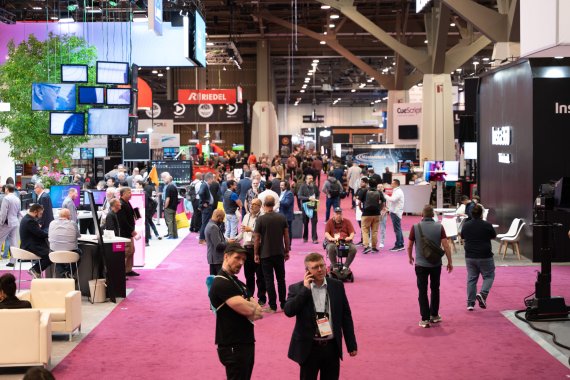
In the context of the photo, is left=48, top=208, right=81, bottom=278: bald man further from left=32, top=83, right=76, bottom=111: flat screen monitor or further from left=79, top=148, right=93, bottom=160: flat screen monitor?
left=79, top=148, right=93, bottom=160: flat screen monitor

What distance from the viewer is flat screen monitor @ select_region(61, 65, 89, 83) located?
68.6 ft

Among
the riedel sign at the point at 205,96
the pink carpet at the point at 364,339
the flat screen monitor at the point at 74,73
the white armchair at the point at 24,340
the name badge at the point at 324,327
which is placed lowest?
the pink carpet at the point at 364,339

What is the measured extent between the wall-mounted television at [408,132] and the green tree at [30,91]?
41.9 ft

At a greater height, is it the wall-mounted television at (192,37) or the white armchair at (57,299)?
the wall-mounted television at (192,37)

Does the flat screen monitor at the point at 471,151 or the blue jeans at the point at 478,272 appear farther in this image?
the flat screen monitor at the point at 471,151

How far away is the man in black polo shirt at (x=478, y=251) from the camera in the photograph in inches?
446

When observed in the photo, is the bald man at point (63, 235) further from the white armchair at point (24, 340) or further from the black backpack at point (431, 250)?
the black backpack at point (431, 250)

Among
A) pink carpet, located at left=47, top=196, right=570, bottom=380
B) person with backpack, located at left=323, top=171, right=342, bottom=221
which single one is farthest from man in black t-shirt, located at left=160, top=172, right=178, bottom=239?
pink carpet, located at left=47, top=196, right=570, bottom=380

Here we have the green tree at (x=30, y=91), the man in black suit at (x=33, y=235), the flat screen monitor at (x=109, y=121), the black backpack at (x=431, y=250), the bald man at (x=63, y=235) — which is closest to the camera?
the black backpack at (x=431, y=250)

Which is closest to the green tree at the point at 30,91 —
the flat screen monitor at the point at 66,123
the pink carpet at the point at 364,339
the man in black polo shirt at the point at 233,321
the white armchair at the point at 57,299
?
the flat screen monitor at the point at 66,123

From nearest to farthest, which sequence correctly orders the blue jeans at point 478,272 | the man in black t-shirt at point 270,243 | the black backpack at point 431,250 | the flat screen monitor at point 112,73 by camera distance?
→ 1. the black backpack at point 431,250
2. the man in black t-shirt at point 270,243
3. the blue jeans at point 478,272
4. the flat screen monitor at point 112,73

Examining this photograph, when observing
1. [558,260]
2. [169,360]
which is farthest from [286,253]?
[558,260]

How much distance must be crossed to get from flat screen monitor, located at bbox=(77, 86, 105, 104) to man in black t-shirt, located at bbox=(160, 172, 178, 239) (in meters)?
2.44

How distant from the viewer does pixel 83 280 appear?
13.0 m
